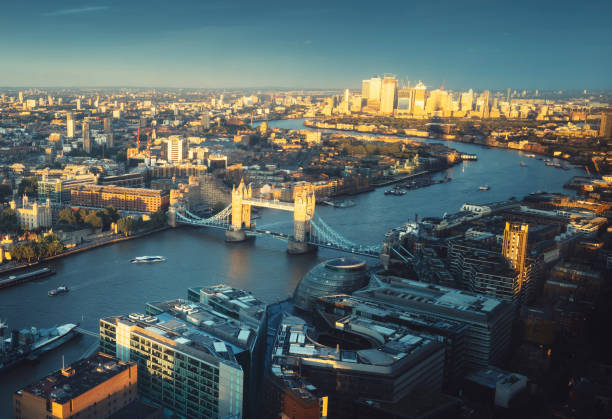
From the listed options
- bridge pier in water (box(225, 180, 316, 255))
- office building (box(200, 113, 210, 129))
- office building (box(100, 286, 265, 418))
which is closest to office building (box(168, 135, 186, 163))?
bridge pier in water (box(225, 180, 316, 255))

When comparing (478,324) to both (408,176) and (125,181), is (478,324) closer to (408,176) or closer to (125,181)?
(125,181)

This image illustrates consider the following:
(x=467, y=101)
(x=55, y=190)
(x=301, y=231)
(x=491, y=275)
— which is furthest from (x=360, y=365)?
(x=467, y=101)

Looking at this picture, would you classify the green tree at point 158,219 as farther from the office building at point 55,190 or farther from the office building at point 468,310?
the office building at point 468,310

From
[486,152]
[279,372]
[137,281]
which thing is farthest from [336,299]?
[486,152]

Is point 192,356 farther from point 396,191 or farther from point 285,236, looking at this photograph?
point 396,191

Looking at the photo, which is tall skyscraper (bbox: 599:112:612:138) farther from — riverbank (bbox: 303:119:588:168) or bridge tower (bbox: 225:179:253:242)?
riverbank (bbox: 303:119:588:168)
